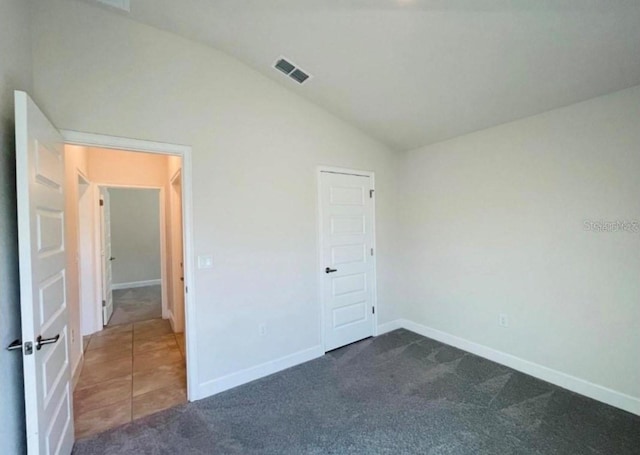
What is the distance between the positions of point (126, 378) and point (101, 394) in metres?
0.29

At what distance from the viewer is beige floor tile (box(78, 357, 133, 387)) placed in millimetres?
2992

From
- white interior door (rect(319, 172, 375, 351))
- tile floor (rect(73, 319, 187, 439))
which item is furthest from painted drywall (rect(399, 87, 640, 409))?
tile floor (rect(73, 319, 187, 439))

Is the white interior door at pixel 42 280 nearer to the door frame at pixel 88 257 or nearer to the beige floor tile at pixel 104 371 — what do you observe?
the beige floor tile at pixel 104 371

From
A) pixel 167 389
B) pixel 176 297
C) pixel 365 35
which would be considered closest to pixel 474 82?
pixel 365 35

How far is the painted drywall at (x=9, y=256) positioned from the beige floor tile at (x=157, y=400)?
1079 millimetres

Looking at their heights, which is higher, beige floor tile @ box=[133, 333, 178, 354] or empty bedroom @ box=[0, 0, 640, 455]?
empty bedroom @ box=[0, 0, 640, 455]

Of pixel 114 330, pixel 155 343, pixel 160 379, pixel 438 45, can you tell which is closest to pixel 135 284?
pixel 114 330

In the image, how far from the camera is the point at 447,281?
369 centimetres

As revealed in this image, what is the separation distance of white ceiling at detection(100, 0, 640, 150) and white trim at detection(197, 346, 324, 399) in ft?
9.11

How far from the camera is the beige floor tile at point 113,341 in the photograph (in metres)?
3.85

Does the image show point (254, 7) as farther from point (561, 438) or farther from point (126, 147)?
point (561, 438)

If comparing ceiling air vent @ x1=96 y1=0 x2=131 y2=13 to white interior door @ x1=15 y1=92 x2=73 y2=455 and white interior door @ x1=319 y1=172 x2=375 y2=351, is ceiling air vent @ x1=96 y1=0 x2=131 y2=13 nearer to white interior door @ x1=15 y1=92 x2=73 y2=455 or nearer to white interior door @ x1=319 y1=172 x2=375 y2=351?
white interior door @ x1=15 y1=92 x2=73 y2=455

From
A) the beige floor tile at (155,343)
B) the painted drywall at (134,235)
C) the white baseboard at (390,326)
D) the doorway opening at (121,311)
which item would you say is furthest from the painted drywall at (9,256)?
the painted drywall at (134,235)

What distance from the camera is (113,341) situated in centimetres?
400
